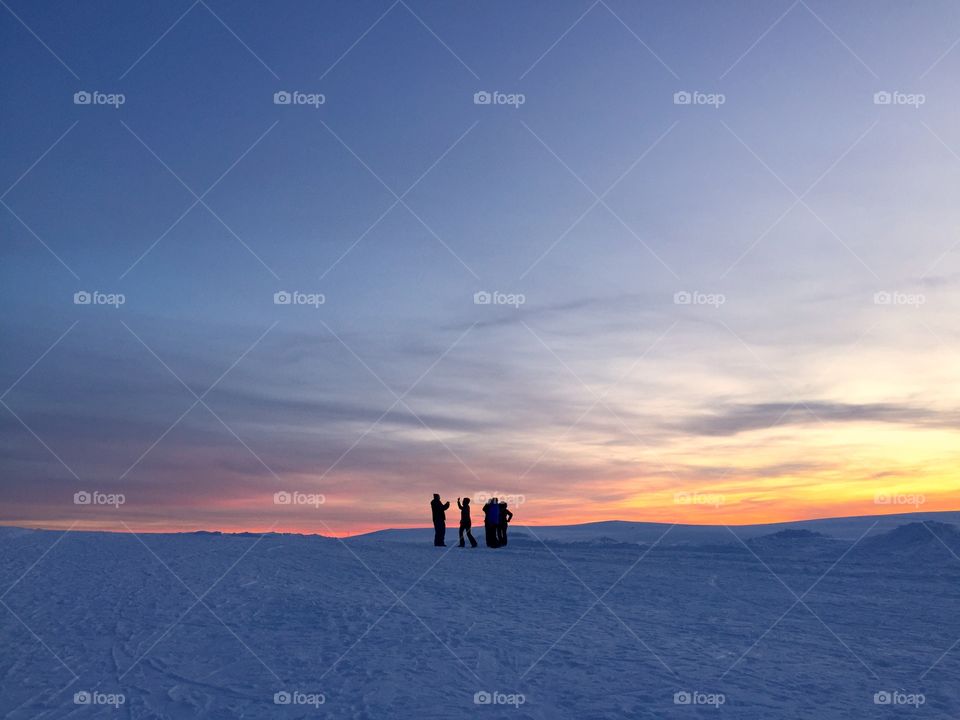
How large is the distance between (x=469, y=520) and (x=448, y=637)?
13.0 meters

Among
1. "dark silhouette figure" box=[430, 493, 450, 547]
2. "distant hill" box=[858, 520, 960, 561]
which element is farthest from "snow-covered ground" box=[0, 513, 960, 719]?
"distant hill" box=[858, 520, 960, 561]

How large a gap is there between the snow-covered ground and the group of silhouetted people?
4.24m

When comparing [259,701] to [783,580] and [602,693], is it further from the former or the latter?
[783,580]

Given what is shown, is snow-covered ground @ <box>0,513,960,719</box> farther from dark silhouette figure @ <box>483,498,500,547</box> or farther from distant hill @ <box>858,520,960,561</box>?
distant hill @ <box>858,520,960,561</box>

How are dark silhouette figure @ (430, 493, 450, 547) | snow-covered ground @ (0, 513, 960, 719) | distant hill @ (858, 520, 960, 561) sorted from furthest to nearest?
1. distant hill @ (858, 520, 960, 561)
2. dark silhouette figure @ (430, 493, 450, 547)
3. snow-covered ground @ (0, 513, 960, 719)

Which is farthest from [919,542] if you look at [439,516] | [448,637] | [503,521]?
[448,637]

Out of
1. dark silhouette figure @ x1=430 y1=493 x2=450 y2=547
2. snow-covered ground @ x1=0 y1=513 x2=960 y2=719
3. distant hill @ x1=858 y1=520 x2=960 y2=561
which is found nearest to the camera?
snow-covered ground @ x1=0 y1=513 x2=960 y2=719

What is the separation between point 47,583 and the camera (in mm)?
15328

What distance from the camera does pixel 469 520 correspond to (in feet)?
80.5

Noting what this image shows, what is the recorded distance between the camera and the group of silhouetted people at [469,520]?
79.7ft

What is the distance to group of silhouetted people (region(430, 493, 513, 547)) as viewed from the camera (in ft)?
79.7

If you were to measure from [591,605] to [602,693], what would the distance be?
5.00m

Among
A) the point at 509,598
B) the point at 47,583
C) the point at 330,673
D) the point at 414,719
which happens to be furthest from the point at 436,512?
the point at 414,719

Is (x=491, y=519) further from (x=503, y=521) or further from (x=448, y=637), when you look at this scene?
(x=448, y=637)
